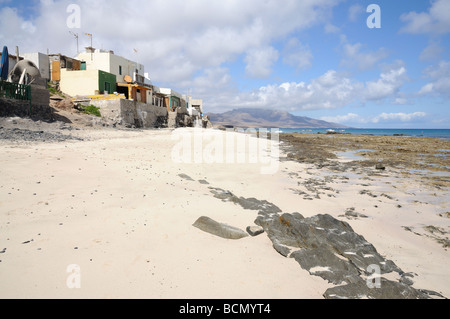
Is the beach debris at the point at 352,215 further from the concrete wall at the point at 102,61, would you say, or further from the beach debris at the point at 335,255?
the concrete wall at the point at 102,61

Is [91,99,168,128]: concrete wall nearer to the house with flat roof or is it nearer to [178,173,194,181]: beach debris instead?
the house with flat roof

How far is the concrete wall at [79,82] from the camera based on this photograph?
3216 cm

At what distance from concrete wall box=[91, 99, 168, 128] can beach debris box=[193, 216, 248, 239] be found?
2266 cm

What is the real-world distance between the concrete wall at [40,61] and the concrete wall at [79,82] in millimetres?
2339

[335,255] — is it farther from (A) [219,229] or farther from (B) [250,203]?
(B) [250,203]

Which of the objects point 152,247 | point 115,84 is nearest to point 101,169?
point 152,247

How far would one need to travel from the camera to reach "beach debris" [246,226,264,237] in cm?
473

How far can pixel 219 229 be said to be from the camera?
464 cm

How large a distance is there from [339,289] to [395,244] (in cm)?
268

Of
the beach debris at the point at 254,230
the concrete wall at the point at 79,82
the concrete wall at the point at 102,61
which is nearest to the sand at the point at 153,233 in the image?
the beach debris at the point at 254,230

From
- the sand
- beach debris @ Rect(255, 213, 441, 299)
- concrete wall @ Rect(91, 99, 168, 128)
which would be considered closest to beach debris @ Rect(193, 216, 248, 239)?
the sand

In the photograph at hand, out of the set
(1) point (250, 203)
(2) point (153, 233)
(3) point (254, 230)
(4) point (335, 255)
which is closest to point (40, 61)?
(1) point (250, 203)

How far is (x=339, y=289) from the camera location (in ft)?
10.8

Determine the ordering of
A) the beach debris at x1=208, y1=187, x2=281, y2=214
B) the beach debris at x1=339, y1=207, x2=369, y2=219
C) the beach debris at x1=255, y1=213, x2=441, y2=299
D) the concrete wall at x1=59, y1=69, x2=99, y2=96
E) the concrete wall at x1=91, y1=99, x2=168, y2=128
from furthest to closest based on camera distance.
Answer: the concrete wall at x1=59, y1=69, x2=99, y2=96 < the concrete wall at x1=91, y1=99, x2=168, y2=128 < the beach debris at x1=339, y1=207, x2=369, y2=219 < the beach debris at x1=208, y1=187, x2=281, y2=214 < the beach debris at x1=255, y1=213, x2=441, y2=299
